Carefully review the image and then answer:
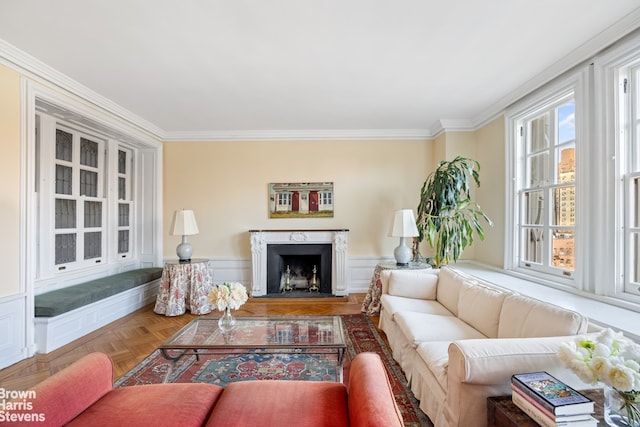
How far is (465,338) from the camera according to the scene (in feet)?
6.43

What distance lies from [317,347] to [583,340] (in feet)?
4.59

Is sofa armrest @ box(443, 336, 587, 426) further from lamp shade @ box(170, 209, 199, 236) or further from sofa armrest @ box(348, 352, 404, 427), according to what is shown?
lamp shade @ box(170, 209, 199, 236)

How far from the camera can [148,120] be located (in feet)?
13.3

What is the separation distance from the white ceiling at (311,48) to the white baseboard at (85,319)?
7.80 ft

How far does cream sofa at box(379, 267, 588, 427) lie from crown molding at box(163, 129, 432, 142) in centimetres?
246

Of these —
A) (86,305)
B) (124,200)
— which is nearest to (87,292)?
(86,305)

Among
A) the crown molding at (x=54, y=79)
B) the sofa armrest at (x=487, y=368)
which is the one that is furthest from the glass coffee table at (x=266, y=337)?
the crown molding at (x=54, y=79)

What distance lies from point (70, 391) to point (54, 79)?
296 cm

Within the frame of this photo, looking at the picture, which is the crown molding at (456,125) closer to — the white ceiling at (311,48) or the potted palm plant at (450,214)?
the white ceiling at (311,48)

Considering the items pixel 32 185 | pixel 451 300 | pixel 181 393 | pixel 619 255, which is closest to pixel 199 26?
pixel 32 185

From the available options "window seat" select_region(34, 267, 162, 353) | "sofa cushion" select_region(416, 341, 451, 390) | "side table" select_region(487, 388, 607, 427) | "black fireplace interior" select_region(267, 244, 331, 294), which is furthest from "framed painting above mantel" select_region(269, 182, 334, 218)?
"side table" select_region(487, 388, 607, 427)

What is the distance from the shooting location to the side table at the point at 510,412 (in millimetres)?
1153

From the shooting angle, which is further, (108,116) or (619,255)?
(108,116)

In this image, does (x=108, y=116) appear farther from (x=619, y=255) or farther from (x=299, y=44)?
(x=619, y=255)
